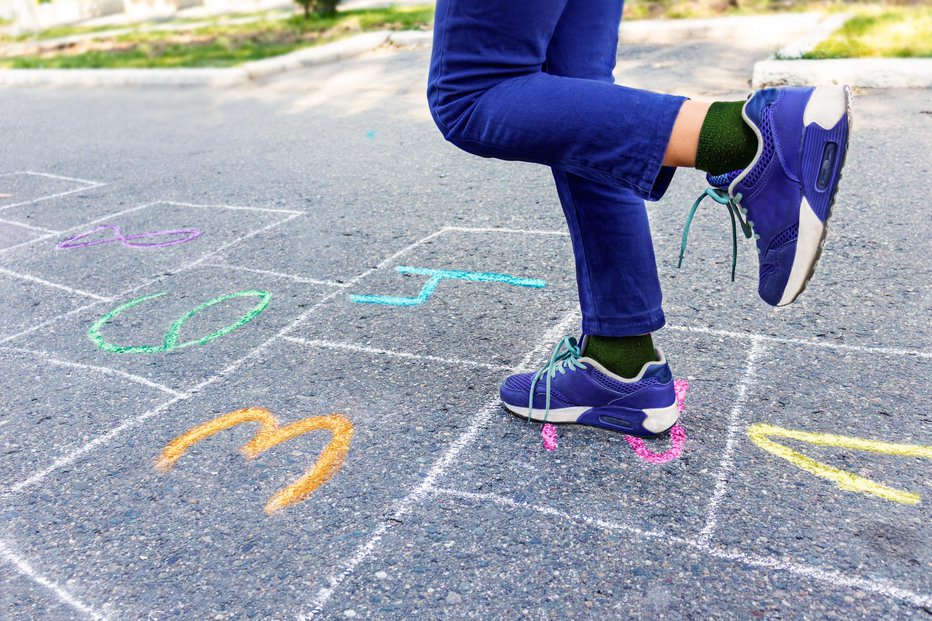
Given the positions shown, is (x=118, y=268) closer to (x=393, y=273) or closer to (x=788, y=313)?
(x=393, y=273)

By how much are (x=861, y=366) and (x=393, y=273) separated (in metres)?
1.56

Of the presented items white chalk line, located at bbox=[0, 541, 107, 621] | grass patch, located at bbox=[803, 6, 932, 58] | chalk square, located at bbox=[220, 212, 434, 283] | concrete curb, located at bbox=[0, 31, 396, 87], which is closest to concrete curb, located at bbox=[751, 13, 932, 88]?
grass patch, located at bbox=[803, 6, 932, 58]

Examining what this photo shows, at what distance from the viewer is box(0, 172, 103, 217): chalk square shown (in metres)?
4.30

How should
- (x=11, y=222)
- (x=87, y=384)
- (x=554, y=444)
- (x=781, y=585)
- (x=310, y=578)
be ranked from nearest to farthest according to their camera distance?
1. (x=781, y=585)
2. (x=310, y=578)
3. (x=554, y=444)
4. (x=87, y=384)
5. (x=11, y=222)

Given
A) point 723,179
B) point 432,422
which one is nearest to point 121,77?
point 432,422

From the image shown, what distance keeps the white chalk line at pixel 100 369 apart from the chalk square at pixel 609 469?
900 mm

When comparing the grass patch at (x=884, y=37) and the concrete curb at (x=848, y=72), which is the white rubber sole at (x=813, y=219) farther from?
the grass patch at (x=884, y=37)

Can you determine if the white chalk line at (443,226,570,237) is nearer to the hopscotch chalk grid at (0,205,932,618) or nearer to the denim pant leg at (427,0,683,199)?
the hopscotch chalk grid at (0,205,932,618)

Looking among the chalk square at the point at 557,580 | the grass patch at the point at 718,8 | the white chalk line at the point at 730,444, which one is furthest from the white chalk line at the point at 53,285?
the grass patch at the point at 718,8

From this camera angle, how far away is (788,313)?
2.43 m

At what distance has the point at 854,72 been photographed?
513 cm

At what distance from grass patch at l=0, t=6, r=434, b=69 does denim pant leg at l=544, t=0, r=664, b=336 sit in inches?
288

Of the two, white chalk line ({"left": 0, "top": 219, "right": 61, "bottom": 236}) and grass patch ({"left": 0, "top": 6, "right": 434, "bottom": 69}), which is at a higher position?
grass patch ({"left": 0, "top": 6, "right": 434, "bottom": 69})

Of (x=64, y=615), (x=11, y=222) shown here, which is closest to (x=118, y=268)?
(x=11, y=222)
